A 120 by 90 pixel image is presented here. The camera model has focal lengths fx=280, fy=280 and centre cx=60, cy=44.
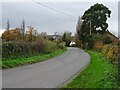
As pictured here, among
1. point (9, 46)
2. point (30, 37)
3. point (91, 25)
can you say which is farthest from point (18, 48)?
point (91, 25)

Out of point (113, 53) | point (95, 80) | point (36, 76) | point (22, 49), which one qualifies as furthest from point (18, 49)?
point (95, 80)

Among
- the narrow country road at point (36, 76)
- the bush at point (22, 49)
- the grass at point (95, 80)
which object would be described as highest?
the bush at point (22, 49)

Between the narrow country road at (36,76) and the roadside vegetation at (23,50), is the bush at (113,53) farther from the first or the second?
the roadside vegetation at (23,50)

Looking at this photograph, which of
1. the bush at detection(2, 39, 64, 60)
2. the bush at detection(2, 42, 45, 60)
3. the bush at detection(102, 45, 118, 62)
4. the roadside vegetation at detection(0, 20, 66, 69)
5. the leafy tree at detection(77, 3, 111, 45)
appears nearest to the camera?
the bush at detection(102, 45, 118, 62)

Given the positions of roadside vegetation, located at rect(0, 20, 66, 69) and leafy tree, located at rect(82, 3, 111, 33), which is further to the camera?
leafy tree, located at rect(82, 3, 111, 33)

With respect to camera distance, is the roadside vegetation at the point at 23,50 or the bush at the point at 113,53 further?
the roadside vegetation at the point at 23,50

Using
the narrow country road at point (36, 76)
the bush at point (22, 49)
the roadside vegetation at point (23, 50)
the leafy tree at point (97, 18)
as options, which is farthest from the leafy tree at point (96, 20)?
the narrow country road at point (36, 76)

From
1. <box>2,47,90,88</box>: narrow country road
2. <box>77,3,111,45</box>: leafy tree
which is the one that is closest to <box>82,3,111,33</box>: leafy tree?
<box>77,3,111,45</box>: leafy tree

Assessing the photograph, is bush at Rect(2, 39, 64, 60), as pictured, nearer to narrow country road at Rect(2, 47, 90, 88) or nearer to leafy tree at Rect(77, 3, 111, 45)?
narrow country road at Rect(2, 47, 90, 88)

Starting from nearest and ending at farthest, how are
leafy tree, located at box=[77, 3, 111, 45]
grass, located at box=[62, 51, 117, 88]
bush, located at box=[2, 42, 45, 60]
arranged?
grass, located at box=[62, 51, 117, 88]
bush, located at box=[2, 42, 45, 60]
leafy tree, located at box=[77, 3, 111, 45]

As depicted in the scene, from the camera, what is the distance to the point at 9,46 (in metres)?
27.0

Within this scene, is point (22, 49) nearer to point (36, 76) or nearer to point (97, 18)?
point (36, 76)

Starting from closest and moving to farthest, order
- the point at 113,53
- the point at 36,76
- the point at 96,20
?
the point at 36,76
the point at 113,53
the point at 96,20

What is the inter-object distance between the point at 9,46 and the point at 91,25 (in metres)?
46.5
